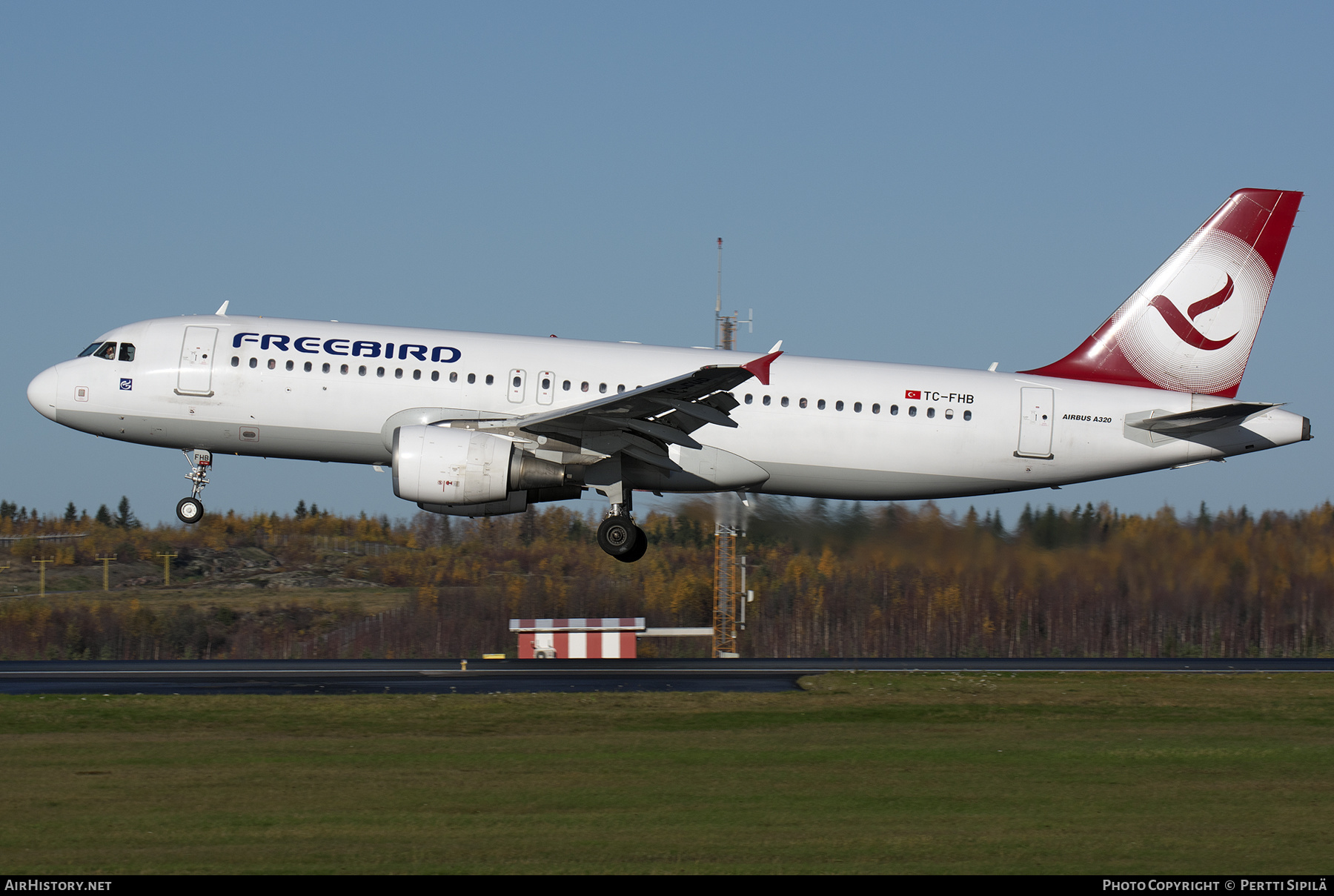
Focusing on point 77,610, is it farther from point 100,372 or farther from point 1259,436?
point 1259,436

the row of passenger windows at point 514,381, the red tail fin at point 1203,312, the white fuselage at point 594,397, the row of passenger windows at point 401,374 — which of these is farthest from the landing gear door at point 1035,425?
the row of passenger windows at point 401,374

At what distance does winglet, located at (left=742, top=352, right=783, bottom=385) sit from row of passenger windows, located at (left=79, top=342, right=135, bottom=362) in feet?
39.2

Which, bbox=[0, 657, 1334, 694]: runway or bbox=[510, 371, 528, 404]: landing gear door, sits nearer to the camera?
bbox=[510, 371, 528, 404]: landing gear door

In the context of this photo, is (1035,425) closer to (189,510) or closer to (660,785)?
(660,785)

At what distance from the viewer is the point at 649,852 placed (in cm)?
1242

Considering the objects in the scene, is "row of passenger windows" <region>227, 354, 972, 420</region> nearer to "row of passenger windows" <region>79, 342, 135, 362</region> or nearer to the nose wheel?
"row of passenger windows" <region>79, 342, 135, 362</region>

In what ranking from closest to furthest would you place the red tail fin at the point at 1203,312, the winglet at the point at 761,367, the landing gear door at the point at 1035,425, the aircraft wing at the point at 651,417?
the winglet at the point at 761,367 < the aircraft wing at the point at 651,417 < the landing gear door at the point at 1035,425 < the red tail fin at the point at 1203,312

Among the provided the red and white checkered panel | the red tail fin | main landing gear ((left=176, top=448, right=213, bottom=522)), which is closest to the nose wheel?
main landing gear ((left=176, top=448, right=213, bottom=522))

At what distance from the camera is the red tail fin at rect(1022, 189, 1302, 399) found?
89.8ft

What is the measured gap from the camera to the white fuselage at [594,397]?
24.9m

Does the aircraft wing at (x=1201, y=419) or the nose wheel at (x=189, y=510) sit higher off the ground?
the aircraft wing at (x=1201, y=419)

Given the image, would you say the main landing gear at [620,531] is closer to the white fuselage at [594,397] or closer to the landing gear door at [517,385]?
the white fuselage at [594,397]

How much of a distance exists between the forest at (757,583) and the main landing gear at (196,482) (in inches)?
383
